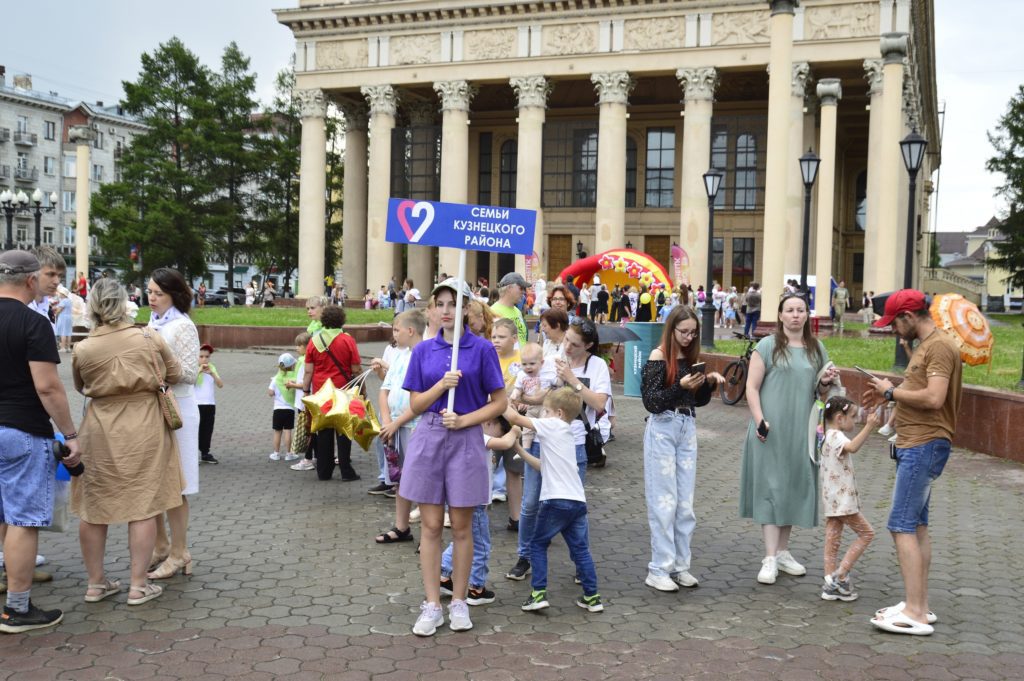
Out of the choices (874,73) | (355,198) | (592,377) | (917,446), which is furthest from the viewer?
(355,198)

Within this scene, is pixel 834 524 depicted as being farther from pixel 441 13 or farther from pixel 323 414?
pixel 441 13

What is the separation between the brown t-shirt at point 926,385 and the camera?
5.46 meters

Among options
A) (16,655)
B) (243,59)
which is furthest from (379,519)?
(243,59)

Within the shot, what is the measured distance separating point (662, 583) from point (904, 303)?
2.29 metres

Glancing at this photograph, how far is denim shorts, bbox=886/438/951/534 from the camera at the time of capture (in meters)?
5.52

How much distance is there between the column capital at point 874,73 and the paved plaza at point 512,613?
115 ft

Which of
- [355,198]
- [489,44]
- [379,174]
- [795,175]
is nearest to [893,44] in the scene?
[795,175]

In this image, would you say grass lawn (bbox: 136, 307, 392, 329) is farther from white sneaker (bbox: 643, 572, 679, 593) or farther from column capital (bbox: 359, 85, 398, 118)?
white sneaker (bbox: 643, 572, 679, 593)

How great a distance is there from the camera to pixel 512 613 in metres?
5.84

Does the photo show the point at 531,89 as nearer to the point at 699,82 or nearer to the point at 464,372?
the point at 699,82

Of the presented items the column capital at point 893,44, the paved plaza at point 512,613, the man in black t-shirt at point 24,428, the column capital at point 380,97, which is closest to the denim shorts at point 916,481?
the paved plaza at point 512,613

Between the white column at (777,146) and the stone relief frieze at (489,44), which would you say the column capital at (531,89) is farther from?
the white column at (777,146)

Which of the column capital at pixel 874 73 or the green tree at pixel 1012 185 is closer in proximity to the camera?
the column capital at pixel 874 73

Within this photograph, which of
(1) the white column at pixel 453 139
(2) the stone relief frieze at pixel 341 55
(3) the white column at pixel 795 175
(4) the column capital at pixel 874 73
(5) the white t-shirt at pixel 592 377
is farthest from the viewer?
(2) the stone relief frieze at pixel 341 55
